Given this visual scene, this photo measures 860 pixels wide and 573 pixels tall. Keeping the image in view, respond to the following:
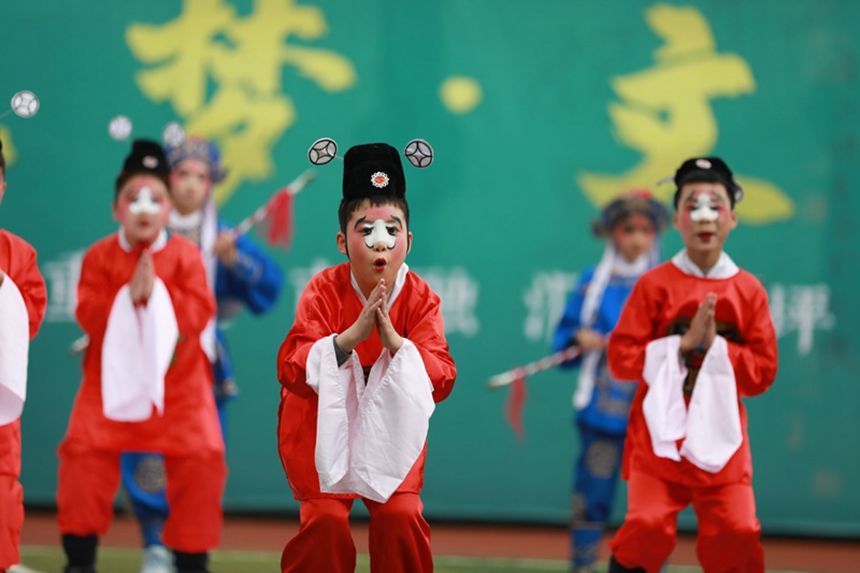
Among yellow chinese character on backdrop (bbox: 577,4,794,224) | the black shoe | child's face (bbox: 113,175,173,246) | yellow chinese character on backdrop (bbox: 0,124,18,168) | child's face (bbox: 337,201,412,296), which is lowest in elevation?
the black shoe

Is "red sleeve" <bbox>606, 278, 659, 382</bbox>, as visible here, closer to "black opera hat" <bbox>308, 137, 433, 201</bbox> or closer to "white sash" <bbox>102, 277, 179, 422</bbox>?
"black opera hat" <bbox>308, 137, 433, 201</bbox>

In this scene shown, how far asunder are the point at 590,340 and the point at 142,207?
1812 millimetres

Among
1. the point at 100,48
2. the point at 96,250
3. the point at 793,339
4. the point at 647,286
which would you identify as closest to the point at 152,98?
the point at 100,48

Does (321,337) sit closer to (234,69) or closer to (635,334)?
(635,334)

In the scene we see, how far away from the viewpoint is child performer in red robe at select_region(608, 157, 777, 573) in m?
3.38

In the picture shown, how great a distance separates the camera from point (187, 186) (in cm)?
469

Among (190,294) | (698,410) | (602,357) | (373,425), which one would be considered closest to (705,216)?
(698,410)

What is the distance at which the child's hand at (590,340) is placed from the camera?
450 cm

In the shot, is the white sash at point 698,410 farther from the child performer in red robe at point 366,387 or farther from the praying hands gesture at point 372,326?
the praying hands gesture at point 372,326

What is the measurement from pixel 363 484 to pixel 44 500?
316 centimetres

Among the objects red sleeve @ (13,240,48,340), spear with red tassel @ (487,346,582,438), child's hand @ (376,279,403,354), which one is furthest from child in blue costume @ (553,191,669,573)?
red sleeve @ (13,240,48,340)

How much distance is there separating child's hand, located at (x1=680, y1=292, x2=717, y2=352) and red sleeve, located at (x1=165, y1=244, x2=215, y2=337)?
1.75 meters

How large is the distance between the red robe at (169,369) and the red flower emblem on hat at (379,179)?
4.37ft

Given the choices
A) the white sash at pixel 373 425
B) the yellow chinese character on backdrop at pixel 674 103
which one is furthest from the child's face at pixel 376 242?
the yellow chinese character on backdrop at pixel 674 103
